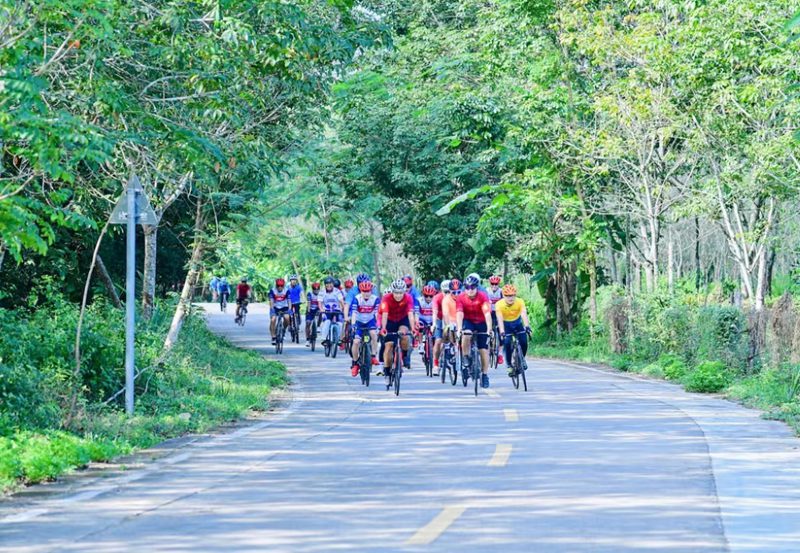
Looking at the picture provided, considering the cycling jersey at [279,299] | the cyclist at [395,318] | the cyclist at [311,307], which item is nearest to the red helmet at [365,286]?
the cyclist at [395,318]

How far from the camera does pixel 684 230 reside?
5753 centimetres

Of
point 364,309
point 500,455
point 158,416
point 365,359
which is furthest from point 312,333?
point 500,455

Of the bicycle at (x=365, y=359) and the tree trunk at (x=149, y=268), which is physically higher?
the tree trunk at (x=149, y=268)

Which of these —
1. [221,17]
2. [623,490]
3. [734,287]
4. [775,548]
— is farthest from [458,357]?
[734,287]

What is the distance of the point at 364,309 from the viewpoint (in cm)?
2495

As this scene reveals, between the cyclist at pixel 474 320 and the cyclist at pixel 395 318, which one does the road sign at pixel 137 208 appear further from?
the cyclist at pixel 474 320

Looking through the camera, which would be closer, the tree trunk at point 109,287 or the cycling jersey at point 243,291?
the tree trunk at point 109,287

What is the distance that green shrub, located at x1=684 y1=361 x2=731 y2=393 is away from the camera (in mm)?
24109

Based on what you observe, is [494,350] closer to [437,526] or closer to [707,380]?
[707,380]

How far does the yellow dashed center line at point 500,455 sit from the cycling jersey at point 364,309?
10.2 metres

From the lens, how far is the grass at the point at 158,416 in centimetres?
1238

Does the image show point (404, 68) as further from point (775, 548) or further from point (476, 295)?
point (775, 548)

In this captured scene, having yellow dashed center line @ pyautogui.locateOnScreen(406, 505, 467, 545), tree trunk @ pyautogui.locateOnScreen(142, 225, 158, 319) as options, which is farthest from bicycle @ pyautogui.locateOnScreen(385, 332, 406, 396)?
yellow dashed center line @ pyautogui.locateOnScreen(406, 505, 467, 545)

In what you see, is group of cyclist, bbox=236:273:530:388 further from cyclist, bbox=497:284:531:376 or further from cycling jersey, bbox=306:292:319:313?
cycling jersey, bbox=306:292:319:313
